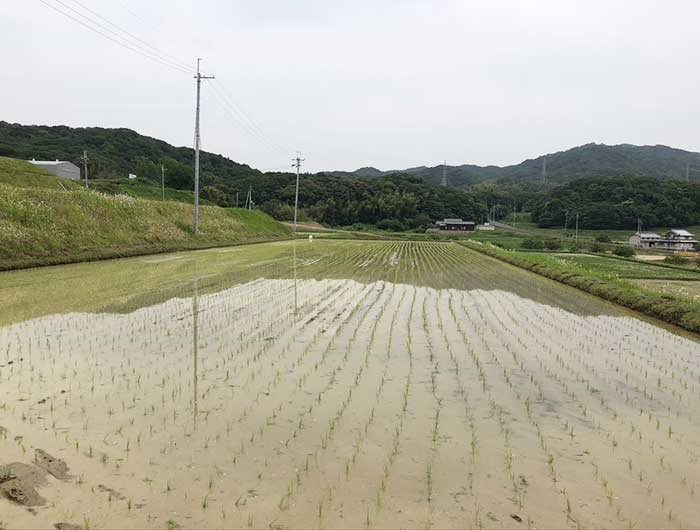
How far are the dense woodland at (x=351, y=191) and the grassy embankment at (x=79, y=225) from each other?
116 feet

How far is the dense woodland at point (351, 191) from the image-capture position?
242 feet

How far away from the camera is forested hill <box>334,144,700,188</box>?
141 m

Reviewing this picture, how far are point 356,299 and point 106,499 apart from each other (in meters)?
8.17

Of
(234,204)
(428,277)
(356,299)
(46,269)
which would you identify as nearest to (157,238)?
(46,269)

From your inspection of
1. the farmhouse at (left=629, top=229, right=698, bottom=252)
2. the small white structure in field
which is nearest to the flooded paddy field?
the small white structure in field

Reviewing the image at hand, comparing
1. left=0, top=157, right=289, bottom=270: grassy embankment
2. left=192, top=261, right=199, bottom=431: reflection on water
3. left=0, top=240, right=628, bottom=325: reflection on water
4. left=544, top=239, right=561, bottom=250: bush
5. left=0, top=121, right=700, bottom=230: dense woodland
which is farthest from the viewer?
left=0, top=121, right=700, bottom=230: dense woodland

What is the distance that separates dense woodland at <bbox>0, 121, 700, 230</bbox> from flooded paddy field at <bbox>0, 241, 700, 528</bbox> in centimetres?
6266

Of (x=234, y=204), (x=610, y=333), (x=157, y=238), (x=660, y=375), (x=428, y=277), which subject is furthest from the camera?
(x=234, y=204)

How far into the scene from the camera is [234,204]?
73.1 meters

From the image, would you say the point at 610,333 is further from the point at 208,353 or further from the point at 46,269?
the point at 46,269

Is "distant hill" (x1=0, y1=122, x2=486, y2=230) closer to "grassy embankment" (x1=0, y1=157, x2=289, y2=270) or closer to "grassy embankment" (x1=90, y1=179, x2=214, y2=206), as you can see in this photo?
"grassy embankment" (x1=90, y1=179, x2=214, y2=206)

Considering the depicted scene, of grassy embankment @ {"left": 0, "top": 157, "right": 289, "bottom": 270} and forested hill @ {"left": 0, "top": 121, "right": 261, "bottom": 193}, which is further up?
forested hill @ {"left": 0, "top": 121, "right": 261, "bottom": 193}

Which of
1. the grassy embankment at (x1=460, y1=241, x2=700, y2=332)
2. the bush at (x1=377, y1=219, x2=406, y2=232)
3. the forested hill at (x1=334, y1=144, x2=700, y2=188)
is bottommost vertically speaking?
the grassy embankment at (x1=460, y1=241, x2=700, y2=332)

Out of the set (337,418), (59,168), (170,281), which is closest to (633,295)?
(337,418)
